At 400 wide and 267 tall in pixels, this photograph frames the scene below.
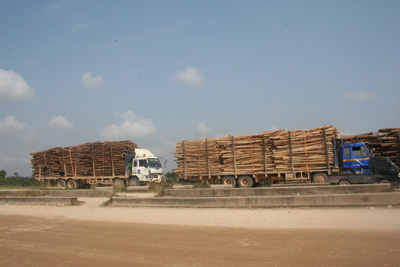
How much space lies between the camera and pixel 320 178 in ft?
56.3

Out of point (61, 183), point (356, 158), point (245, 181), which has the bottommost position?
point (245, 181)

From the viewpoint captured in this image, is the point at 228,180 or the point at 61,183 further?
the point at 61,183

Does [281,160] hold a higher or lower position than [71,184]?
higher

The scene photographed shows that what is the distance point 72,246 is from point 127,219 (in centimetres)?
315

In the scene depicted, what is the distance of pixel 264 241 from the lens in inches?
258

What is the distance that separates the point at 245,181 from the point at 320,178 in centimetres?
414

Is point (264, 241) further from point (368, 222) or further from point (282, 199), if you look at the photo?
point (282, 199)

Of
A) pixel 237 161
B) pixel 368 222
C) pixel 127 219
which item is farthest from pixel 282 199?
pixel 237 161

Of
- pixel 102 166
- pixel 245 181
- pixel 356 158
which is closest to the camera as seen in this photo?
pixel 356 158

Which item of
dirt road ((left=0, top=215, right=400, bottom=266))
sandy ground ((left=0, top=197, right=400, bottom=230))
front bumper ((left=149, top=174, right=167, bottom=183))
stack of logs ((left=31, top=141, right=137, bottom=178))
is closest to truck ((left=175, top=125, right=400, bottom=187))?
front bumper ((left=149, top=174, right=167, bottom=183))

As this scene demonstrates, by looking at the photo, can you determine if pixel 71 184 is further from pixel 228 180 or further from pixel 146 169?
pixel 228 180

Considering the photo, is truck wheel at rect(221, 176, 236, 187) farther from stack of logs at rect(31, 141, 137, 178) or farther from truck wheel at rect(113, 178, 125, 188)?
stack of logs at rect(31, 141, 137, 178)

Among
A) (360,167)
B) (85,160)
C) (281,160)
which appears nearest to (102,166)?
(85,160)

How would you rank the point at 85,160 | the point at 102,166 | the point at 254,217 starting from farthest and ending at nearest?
1. the point at 85,160
2. the point at 102,166
3. the point at 254,217
